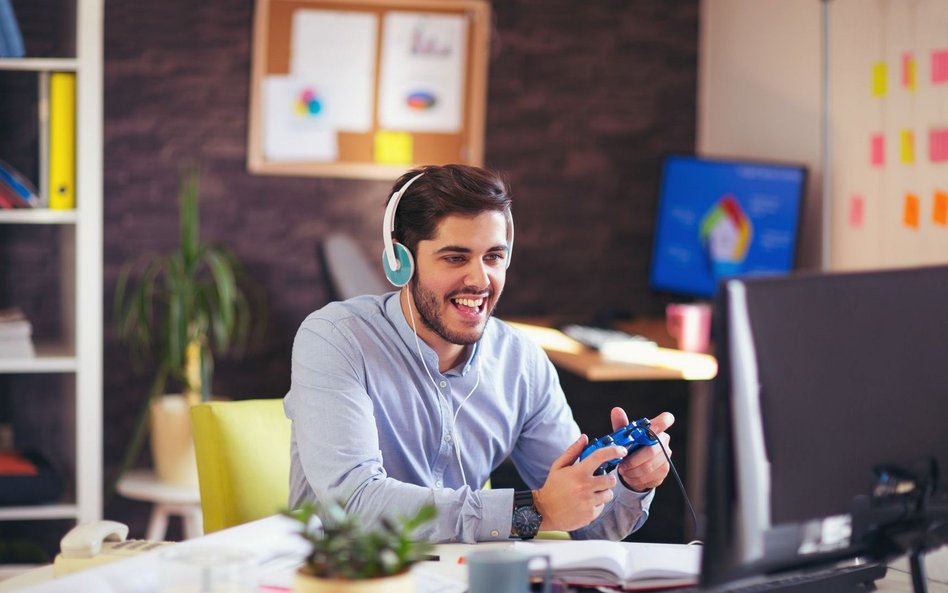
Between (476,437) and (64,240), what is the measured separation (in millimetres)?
2044

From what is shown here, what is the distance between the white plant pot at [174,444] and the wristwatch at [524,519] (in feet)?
6.43

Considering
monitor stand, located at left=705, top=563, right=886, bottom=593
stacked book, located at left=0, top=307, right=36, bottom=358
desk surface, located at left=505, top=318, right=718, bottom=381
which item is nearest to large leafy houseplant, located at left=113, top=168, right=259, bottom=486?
stacked book, located at left=0, top=307, right=36, bottom=358

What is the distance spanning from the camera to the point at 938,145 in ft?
9.52

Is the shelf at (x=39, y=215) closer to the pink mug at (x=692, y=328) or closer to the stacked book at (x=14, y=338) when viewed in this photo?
the stacked book at (x=14, y=338)

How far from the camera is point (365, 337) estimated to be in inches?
76.7

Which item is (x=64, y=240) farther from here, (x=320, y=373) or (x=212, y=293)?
(x=320, y=373)

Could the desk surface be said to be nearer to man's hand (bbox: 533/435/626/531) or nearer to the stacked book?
man's hand (bbox: 533/435/626/531)

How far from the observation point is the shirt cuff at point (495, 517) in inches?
67.0

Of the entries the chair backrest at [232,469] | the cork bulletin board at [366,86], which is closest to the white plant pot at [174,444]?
the cork bulletin board at [366,86]

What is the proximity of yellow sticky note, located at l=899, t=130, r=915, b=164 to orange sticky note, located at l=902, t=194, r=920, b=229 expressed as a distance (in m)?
0.09

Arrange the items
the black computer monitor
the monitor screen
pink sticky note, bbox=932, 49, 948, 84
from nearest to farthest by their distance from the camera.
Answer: the black computer monitor, pink sticky note, bbox=932, 49, 948, 84, the monitor screen

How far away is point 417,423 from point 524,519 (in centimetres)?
32

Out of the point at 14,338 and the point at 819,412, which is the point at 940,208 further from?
the point at 14,338

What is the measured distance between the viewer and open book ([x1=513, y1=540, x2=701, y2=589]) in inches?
57.8
